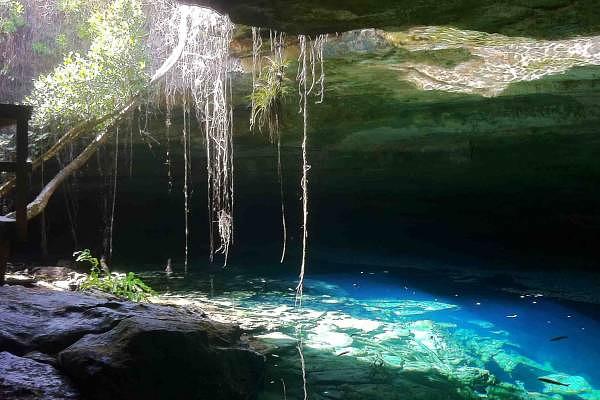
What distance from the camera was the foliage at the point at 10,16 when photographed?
9.36 m

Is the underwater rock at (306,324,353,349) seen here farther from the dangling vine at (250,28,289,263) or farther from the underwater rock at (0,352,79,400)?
the underwater rock at (0,352,79,400)

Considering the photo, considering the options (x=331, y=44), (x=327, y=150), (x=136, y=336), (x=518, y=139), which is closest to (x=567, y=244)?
(x=518, y=139)

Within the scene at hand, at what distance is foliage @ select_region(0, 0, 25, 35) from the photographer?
30.7 feet

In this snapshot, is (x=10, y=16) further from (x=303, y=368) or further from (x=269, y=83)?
(x=303, y=368)

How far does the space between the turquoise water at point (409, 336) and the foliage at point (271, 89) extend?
2675 millimetres

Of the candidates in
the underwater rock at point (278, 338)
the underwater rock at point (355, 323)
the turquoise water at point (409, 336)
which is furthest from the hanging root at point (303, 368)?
the underwater rock at point (355, 323)

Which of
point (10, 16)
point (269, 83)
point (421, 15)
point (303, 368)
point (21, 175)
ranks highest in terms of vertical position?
point (10, 16)

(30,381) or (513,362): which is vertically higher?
(30,381)

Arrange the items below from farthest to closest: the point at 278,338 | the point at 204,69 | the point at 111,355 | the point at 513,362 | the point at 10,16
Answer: the point at 10,16
the point at 204,69
the point at 278,338
the point at 513,362
the point at 111,355

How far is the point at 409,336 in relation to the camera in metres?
5.76

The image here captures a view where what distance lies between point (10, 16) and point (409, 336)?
905 centimetres

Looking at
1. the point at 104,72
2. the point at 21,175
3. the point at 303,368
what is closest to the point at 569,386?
the point at 303,368

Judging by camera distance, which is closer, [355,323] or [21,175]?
[21,175]

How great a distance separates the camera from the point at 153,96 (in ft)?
26.8
